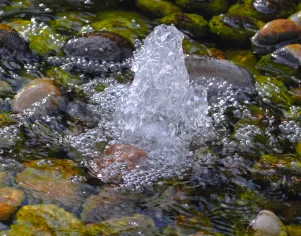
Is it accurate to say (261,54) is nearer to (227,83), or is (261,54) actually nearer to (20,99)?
(227,83)

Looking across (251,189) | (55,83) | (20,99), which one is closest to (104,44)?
(55,83)

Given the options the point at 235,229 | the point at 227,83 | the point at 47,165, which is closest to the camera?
the point at 235,229

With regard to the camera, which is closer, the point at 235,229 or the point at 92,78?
the point at 235,229

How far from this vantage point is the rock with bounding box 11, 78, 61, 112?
4449 mm

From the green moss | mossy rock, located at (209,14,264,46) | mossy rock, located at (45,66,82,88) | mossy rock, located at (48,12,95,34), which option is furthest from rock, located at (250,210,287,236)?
the green moss

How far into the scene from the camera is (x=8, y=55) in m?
5.28

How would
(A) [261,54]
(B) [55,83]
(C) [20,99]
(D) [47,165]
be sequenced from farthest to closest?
1. (A) [261,54]
2. (B) [55,83]
3. (C) [20,99]
4. (D) [47,165]

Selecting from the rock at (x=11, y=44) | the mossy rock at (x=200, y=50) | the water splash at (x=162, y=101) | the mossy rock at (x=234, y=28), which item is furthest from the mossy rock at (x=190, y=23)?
the rock at (x=11, y=44)

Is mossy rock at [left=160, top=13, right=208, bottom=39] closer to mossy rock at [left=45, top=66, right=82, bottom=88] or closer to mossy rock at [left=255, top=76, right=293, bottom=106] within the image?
mossy rock at [left=255, top=76, right=293, bottom=106]

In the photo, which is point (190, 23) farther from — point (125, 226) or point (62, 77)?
point (125, 226)

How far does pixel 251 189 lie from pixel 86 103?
5.47ft

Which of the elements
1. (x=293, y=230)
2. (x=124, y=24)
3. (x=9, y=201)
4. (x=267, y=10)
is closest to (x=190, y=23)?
(x=124, y=24)

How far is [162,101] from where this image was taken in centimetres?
457

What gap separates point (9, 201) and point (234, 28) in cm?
374
